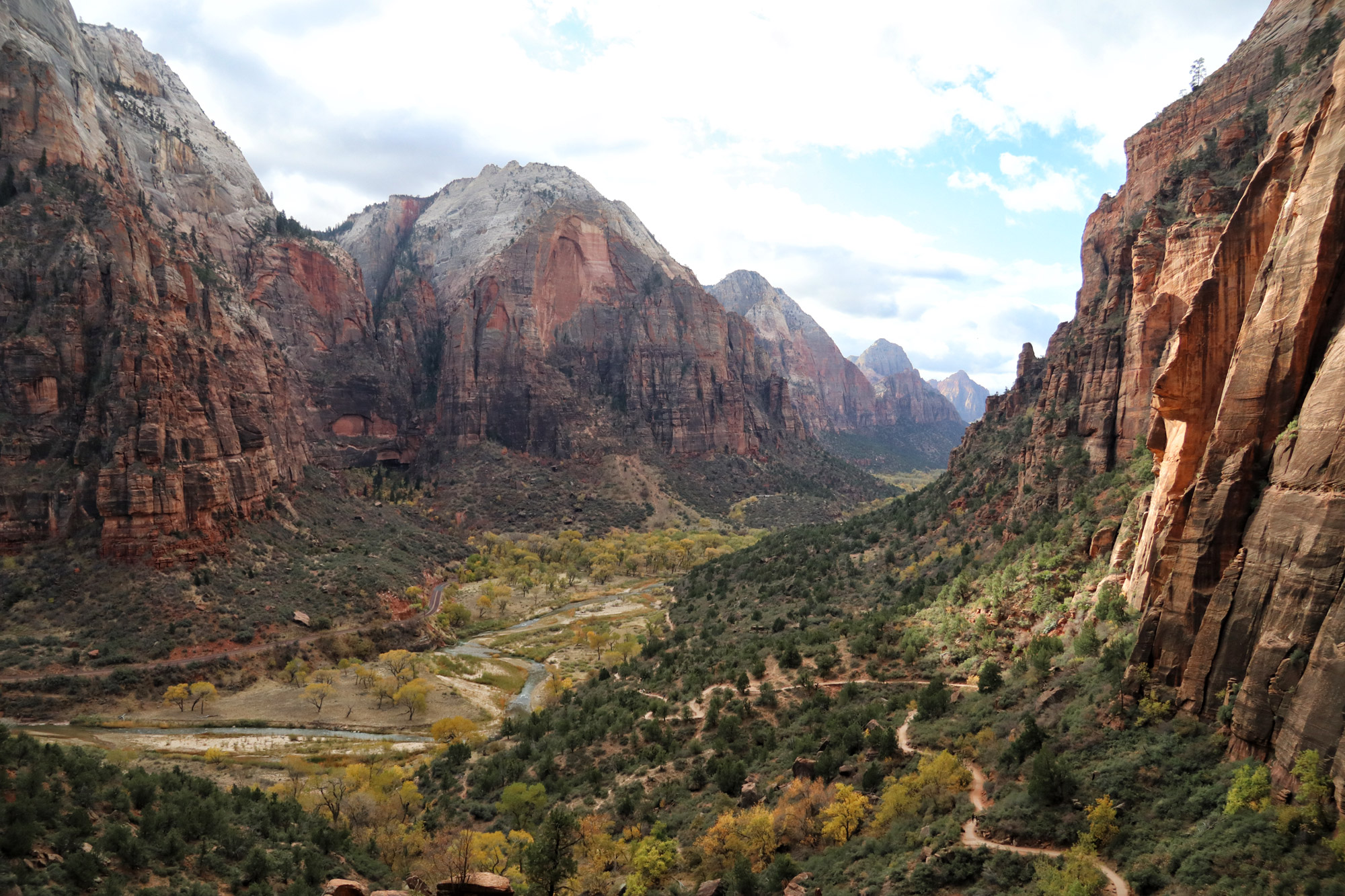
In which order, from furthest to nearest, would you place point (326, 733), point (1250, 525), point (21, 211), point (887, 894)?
point (21, 211) → point (326, 733) → point (887, 894) → point (1250, 525)

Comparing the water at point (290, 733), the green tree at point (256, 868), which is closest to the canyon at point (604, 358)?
the water at point (290, 733)

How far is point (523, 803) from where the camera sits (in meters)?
37.0

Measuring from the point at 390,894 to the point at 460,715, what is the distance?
39575mm

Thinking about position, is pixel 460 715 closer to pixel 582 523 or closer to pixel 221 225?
pixel 582 523

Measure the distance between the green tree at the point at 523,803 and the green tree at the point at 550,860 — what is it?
8955 millimetres

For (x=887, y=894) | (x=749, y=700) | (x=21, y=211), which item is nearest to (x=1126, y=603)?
(x=887, y=894)

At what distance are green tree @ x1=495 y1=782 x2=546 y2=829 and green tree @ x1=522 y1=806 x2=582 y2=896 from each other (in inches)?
353

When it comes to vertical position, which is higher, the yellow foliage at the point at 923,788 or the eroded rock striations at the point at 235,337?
the eroded rock striations at the point at 235,337

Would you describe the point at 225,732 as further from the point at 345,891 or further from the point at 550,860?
the point at 550,860

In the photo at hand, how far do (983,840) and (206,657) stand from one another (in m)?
63.4

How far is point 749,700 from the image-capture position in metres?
42.8

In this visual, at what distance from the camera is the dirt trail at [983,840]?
17.7 m

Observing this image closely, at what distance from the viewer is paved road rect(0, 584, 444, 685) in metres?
52.4

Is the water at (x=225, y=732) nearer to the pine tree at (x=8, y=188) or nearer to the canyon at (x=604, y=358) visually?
the canyon at (x=604, y=358)
